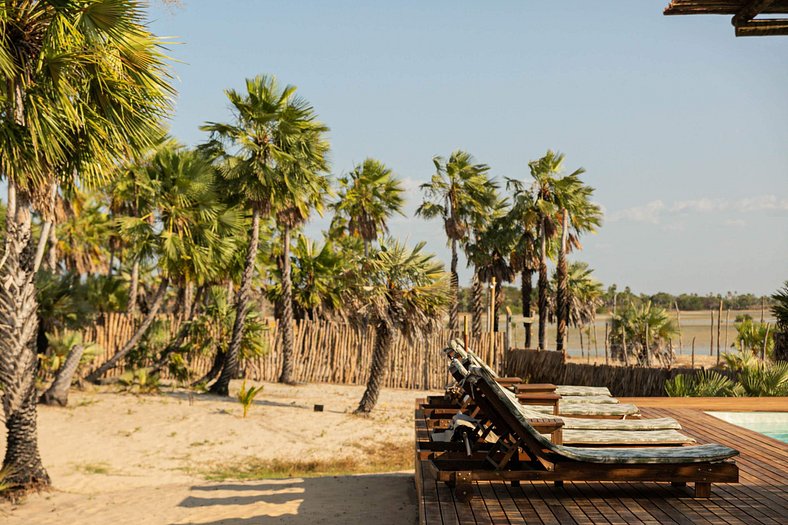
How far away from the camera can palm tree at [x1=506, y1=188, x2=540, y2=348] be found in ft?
95.1

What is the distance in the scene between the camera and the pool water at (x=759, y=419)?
9039 millimetres

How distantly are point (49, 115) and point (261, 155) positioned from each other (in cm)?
919

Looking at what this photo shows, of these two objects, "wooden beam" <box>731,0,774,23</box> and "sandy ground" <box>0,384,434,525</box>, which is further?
"sandy ground" <box>0,384,434,525</box>

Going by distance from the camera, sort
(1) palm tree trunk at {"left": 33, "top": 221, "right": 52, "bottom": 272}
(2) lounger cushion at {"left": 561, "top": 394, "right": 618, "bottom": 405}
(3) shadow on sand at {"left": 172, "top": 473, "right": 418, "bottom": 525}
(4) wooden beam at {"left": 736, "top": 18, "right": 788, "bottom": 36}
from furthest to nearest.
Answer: (1) palm tree trunk at {"left": 33, "top": 221, "right": 52, "bottom": 272} < (3) shadow on sand at {"left": 172, "top": 473, "right": 418, "bottom": 525} < (2) lounger cushion at {"left": 561, "top": 394, "right": 618, "bottom": 405} < (4) wooden beam at {"left": 736, "top": 18, "right": 788, "bottom": 36}

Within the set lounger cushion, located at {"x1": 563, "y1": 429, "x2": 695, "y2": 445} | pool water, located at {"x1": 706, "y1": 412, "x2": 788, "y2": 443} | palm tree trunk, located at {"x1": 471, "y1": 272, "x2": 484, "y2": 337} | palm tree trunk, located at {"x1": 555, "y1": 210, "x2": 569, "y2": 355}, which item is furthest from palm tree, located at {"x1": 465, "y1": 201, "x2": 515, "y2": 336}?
lounger cushion, located at {"x1": 563, "y1": 429, "x2": 695, "y2": 445}

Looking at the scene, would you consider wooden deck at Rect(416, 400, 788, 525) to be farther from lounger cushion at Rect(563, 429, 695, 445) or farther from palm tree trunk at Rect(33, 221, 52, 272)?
palm tree trunk at Rect(33, 221, 52, 272)

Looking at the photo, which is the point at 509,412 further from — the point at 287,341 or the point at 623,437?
the point at 287,341

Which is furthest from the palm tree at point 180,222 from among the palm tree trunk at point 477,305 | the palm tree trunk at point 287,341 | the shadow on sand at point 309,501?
the palm tree trunk at point 477,305

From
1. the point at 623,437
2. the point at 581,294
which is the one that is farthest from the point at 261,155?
the point at 581,294

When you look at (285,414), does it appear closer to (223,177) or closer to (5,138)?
(223,177)

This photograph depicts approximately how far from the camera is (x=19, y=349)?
8.83m

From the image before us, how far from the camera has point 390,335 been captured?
14336mm

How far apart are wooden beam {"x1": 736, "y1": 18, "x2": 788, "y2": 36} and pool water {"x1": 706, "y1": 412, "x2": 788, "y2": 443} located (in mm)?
5376

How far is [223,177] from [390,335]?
602 cm
